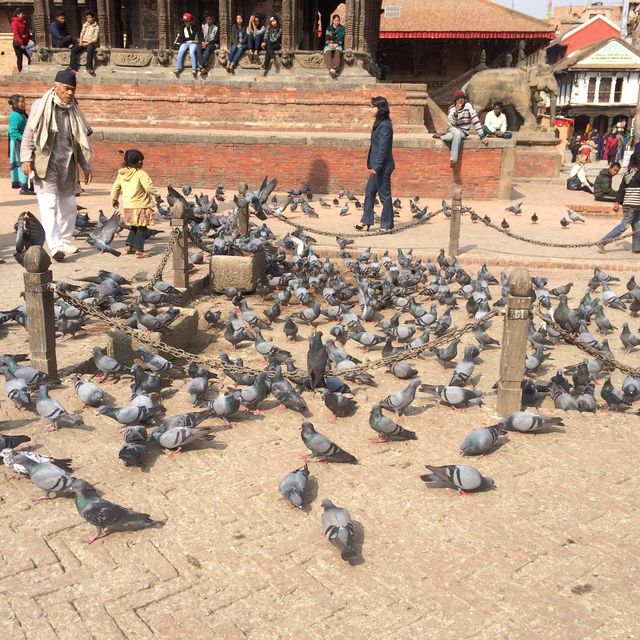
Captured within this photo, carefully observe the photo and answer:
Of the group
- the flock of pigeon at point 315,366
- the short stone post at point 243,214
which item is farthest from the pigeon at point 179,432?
the short stone post at point 243,214

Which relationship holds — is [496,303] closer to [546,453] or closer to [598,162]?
[546,453]

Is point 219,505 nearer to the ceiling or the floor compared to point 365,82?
nearer to the floor

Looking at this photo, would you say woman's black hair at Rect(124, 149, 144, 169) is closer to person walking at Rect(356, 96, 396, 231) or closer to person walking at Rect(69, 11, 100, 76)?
person walking at Rect(356, 96, 396, 231)

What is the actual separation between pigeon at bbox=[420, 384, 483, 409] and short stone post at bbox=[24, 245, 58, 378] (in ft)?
9.78

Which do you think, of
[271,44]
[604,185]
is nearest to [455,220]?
[604,185]

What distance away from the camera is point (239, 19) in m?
21.2

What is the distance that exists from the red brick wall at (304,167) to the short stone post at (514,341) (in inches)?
447

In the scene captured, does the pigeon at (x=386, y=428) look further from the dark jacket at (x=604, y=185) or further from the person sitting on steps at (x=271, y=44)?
the person sitting on steps at (x=271, y=44)

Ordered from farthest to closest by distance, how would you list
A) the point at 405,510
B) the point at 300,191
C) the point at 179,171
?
the point at 179,171
the point at 300,191
the point at 405,510

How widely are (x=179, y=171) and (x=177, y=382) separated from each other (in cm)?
1176

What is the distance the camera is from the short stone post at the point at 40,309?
5238 millimetres

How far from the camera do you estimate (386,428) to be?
4738 mm

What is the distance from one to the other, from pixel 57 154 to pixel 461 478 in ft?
21.6

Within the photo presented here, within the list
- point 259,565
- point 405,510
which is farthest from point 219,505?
point 405,510
